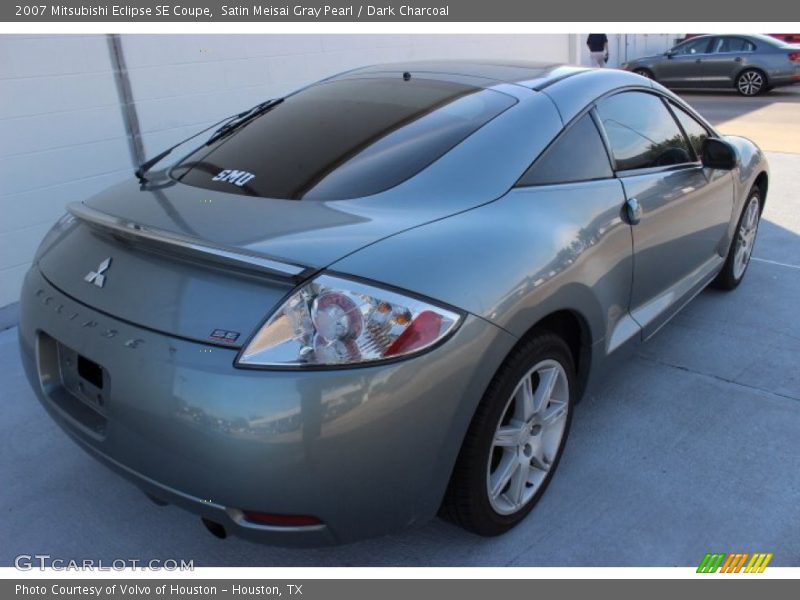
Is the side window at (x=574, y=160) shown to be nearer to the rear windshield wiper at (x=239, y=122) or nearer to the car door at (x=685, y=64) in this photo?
the rear windshield wiper at (x=239, y=122)

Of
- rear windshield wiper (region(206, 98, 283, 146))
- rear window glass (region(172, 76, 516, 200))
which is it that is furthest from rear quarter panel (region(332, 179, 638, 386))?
rear windshield wiper (region(206, 98, 283, 146))

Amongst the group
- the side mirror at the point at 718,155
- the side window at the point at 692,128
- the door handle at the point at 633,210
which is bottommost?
the door handle at the point at 633,210

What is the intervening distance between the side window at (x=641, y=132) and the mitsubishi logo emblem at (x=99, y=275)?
207 centimetres

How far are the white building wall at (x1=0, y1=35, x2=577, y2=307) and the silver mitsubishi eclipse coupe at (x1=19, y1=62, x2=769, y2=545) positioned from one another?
2.15 metres

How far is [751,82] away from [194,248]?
1534 centimetres

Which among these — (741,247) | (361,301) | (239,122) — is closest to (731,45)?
(741,247)

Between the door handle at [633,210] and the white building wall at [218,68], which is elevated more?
the white building wall at [218,68]

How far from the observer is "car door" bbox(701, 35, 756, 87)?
48.7 ft

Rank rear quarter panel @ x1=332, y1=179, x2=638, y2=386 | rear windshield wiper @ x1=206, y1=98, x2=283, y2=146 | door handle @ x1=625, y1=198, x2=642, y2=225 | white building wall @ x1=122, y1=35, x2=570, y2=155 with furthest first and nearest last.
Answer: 1. white building wall @ x1=122, y1=35, x2=570, y2=155
2. rear windshield wiper @ x1=206, y1=98, x2=283, y2=146
3. door handle @ x1=625, y1=198, x2=642, y2=225
4. rear quarter panel @ x1=332, y1=179, x2=638, y2=386

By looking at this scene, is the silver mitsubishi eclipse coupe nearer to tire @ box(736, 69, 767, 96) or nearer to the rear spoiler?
the rear spoiler

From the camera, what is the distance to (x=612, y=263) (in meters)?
2.87

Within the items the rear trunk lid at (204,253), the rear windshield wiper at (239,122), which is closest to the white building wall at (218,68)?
the rear windshield wiper at (239,122)

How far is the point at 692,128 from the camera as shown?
3932 millimetres

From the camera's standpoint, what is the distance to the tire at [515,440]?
2283 millimetres
